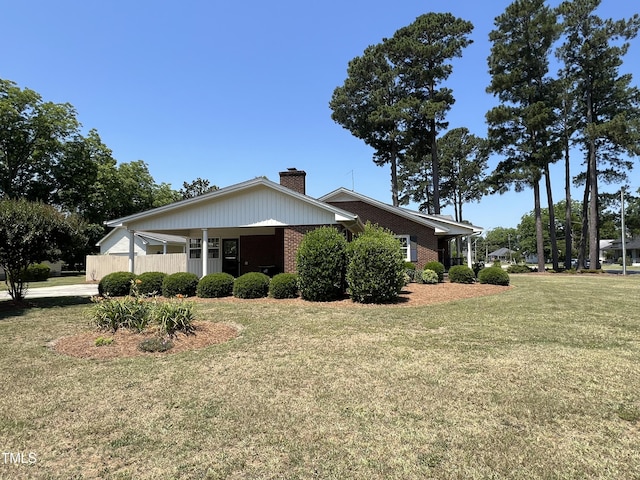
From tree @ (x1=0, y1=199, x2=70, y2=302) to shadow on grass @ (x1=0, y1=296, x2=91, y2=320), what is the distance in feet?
2.45

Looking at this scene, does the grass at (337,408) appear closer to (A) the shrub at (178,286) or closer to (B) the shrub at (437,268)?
(A) the shrub at (178,286)

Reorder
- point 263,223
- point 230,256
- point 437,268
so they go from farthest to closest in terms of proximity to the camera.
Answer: point 230,256 < point 437,268 < point 263,223

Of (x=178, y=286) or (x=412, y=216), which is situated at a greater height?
(x=412, y=216)

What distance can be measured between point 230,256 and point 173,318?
12.0 meters

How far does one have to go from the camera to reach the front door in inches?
722

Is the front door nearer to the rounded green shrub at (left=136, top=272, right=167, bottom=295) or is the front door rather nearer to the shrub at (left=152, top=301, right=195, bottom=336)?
the rounded green shrub at (left=136, top=272, right=167, bottom=295)

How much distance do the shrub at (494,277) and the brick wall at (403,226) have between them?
4.02 metres

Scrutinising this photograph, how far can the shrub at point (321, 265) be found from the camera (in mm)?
10883

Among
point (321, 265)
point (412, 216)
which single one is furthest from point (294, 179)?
point (412, 216)

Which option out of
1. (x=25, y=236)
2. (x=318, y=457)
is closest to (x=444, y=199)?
(x=25, y=236)

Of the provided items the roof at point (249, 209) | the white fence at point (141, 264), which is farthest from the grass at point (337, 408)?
the white fence at point (141, 264)

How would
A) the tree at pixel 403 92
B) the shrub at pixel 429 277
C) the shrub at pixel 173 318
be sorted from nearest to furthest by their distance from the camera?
1. the shrub at pixel 173 318
2. the shrub at pixel 429 277
3. the tree at pixel 403 92

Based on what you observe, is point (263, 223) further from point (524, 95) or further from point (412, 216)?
point (524, 95)

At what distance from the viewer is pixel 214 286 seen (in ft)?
39.7
